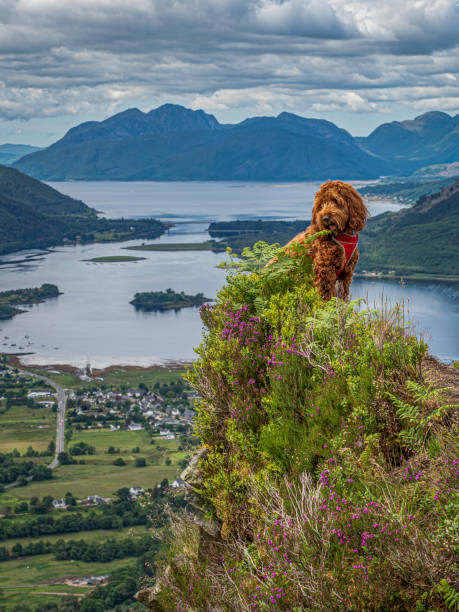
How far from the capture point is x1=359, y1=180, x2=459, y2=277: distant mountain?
9225 cm

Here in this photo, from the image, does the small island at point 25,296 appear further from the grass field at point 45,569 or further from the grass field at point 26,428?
the grass field at point 45,569

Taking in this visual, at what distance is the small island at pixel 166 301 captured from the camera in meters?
75.9

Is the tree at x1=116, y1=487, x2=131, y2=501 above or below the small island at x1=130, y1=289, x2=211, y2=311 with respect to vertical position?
below

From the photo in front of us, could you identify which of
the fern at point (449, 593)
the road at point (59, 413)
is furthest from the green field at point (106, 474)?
the fern at point (449, 593)

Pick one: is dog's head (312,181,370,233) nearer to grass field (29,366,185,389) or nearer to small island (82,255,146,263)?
grass field (29,366,185,389)

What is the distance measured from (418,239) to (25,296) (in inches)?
2300

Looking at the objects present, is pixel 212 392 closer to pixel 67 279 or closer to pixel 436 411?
pixel 436 411

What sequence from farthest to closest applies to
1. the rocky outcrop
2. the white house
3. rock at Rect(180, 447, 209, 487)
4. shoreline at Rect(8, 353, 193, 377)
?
shoreline at Rect(8, 353, 193, 377)
the white house
rock at Rect(180, 447, 209, 487)
the rocky outcrop

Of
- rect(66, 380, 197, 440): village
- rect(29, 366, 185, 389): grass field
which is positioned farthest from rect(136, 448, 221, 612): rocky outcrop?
rect(29, 366, 185, 389): grass field

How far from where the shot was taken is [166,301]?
7688cm

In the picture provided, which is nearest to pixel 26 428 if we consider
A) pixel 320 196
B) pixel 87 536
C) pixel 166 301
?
pixel 87 536

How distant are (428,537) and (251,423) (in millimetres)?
2215

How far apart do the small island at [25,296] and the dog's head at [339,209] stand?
7860cm

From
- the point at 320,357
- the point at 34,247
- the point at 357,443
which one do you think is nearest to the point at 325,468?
the point at 357,443
